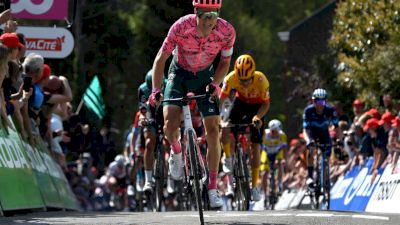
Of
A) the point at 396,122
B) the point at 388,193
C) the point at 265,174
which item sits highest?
the point at 396,122

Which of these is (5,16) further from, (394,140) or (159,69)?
(394,140)

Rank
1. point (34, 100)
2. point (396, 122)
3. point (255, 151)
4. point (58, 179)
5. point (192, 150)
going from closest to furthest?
point (192, 150)
point (34, 100)
point (58, 179)
point (255, 151)
point (396, 122)

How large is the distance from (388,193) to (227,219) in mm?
7700

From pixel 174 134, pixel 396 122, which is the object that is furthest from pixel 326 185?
pixel 174 134

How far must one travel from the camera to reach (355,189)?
2639cm

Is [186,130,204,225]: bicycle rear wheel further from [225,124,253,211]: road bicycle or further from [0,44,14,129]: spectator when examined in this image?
[225,124,253,211]: road bicycle

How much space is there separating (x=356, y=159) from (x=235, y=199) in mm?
6826

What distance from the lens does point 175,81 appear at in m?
16.4

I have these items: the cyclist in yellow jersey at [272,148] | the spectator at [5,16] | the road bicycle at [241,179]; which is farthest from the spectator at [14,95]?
the cyclist in yellow jersey at [272,148]

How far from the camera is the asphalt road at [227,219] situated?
15.1 meters

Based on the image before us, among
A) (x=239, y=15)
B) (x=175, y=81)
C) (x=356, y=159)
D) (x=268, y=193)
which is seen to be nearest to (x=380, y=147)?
(x=356, y=159)

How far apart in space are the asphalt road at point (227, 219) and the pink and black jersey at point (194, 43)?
1.65 metres

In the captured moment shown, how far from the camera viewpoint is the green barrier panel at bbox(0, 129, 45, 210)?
56.9 feet

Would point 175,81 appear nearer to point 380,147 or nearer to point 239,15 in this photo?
point 380,147
